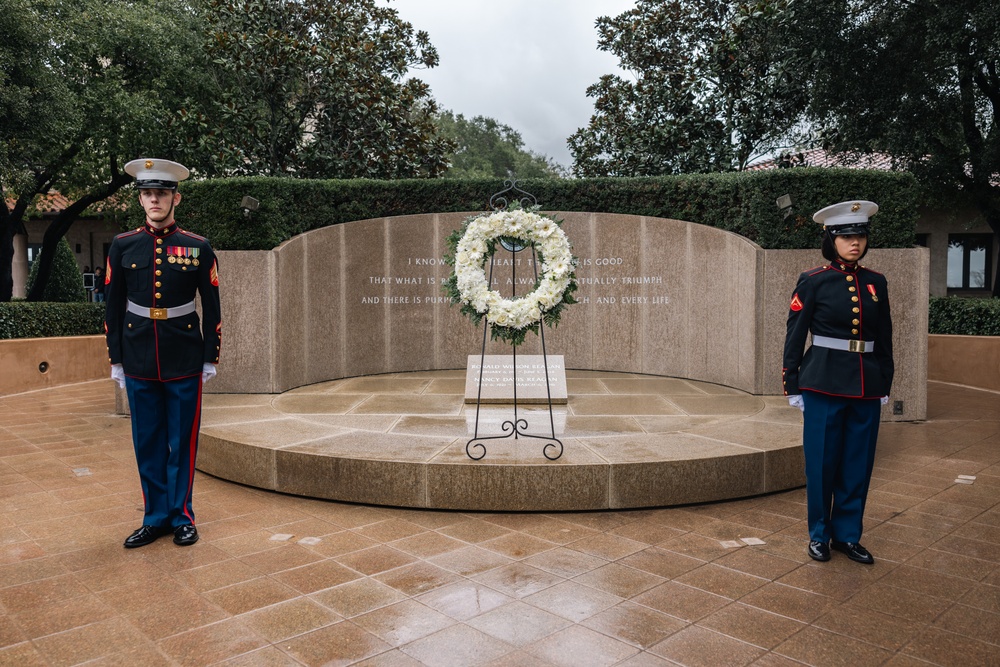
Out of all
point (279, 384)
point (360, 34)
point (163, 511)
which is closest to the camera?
point (163, 511)

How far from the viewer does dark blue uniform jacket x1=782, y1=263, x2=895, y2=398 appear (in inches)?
171

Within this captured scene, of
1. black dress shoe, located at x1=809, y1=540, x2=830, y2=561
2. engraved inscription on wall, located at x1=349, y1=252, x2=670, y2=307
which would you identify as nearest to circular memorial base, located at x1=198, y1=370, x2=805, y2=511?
black dress shoe, located at x1=809, y1=540, x2=830, y2=561

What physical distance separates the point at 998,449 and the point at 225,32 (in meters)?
13.6

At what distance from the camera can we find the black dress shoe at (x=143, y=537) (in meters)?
4.57

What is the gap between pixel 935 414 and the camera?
8.98 m

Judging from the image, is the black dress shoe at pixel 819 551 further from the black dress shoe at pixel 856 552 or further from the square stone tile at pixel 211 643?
the square stone tile at pixel 211 643

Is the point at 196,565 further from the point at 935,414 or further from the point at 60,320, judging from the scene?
the point at 60,320

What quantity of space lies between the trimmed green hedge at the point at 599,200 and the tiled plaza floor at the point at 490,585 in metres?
3.60

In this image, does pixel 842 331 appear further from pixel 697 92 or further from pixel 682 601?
pixel 697 92

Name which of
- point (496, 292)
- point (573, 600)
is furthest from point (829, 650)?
point (496, 292)

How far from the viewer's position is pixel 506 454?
18.3 ft

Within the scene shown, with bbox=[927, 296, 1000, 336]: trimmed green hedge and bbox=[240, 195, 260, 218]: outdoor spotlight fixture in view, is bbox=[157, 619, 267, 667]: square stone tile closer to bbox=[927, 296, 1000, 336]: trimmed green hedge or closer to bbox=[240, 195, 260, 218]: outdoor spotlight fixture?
bbox=[240, 195, 260, 218]: outdoor spotlight fixture

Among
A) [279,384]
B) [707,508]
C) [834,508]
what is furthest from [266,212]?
[834,508]

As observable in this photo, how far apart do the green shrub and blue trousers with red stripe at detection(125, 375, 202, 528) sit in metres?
17.7
